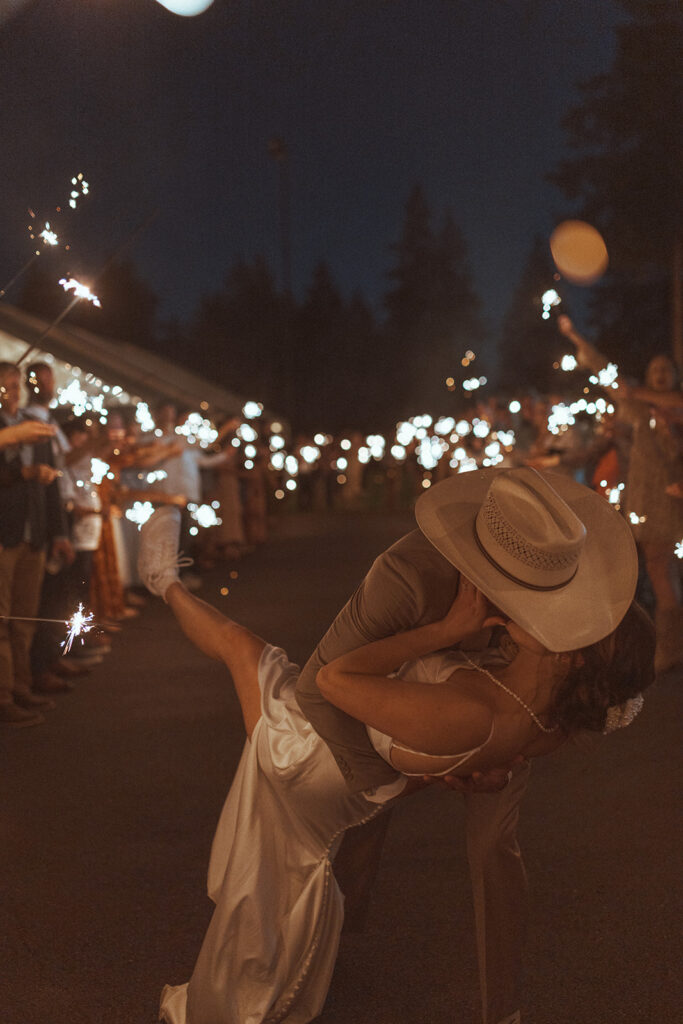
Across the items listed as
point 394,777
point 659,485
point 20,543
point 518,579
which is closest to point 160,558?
point 394,777

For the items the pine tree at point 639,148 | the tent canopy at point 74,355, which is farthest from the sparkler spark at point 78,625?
the pine tree at point 639,148

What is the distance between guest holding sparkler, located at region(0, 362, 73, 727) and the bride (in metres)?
3.75

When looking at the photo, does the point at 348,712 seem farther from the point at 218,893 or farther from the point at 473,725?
the point at 218,893

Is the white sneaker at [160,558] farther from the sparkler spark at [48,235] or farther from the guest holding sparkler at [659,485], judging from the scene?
the guest holding sparkler at [659,485]

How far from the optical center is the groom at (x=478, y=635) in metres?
2.93

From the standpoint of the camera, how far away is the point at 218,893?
11.5 ft

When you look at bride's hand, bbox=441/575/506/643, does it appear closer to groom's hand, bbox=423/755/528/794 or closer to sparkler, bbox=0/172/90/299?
groom's hand, bbox=423/755/528/794

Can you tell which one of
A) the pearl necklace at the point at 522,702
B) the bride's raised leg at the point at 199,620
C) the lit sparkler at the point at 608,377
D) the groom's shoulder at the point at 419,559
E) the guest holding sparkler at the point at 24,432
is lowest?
the pearl necklace at the point at 522,702

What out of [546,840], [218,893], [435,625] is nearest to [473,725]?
[435,625]

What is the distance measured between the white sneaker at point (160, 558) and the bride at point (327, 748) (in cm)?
42

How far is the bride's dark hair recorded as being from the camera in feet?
9.86

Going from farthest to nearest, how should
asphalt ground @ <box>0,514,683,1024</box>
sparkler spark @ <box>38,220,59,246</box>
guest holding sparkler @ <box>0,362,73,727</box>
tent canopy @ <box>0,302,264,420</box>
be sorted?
tent canopy @ <box>0,302,264,420</box>
guest holding sparkler @ <box>0,362,73,727</box>
sparkler spark @ <box>38,220,59,246</box>
asphalt ground @ <box>0,514,683,1024</box>

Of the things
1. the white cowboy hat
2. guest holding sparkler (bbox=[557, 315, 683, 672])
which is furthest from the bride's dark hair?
guest holding sparkler (bbox=[557, 315, 683, 672])

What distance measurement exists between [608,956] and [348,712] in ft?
5.52
